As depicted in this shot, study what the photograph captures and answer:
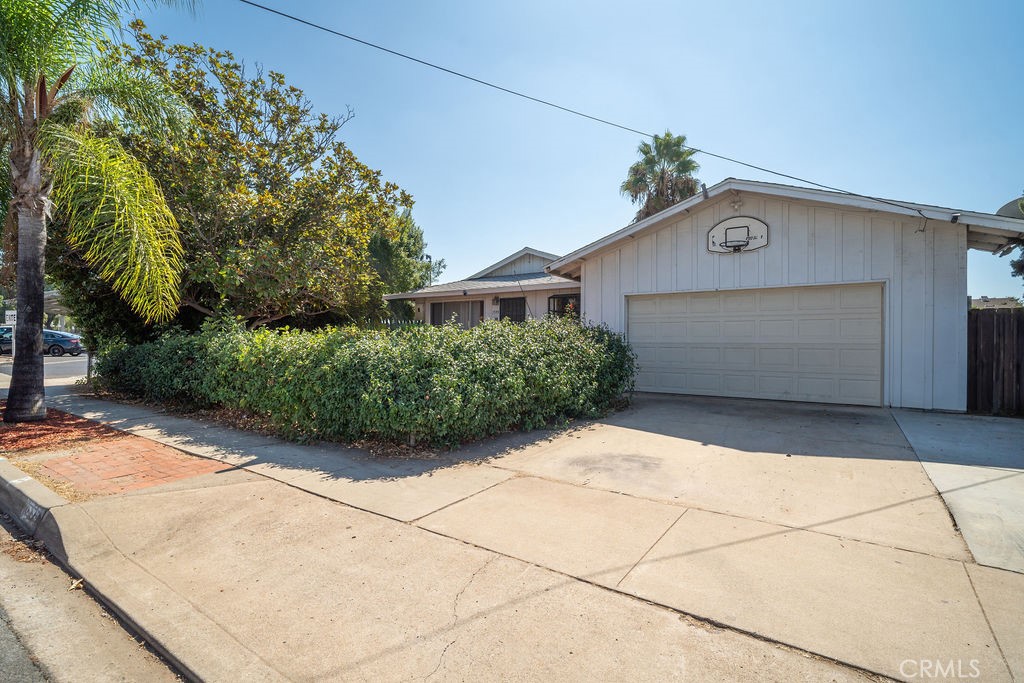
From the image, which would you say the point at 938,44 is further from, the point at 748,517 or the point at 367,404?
the point at 367,404

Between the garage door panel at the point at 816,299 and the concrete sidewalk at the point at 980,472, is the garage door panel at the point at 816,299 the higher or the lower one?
the higher one

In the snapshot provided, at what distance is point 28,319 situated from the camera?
7.22 m

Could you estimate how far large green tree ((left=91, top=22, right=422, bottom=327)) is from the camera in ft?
31.4

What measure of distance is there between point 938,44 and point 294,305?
13.5m

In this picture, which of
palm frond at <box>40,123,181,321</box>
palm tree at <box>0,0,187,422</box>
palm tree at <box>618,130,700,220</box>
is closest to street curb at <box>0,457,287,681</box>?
palm frond at <box>40,123,181,321</box>

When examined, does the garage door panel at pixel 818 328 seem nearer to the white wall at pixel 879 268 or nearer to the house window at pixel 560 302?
the white wall at pixel 879 268

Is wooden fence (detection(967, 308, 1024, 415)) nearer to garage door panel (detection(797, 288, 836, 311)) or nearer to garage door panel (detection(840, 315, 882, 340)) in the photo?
garage door panel (detection(840, 315, 882, 340))

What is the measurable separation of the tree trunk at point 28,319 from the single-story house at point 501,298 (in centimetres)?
789

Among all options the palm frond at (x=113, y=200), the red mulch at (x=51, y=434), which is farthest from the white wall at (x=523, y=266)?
the red mulch at (x=51, y=434)

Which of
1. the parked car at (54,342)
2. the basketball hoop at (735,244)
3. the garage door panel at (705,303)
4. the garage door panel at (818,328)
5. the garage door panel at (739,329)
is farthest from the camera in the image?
the parked car at (54,342)

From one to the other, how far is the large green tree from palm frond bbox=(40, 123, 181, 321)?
6.49ft

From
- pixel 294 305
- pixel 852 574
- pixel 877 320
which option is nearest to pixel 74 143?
pixel 294 305

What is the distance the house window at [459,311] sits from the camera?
1672 centimetres

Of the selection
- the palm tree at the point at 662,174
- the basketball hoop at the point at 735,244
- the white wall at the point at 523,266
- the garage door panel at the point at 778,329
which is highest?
the palm tree at the point at 662,174
